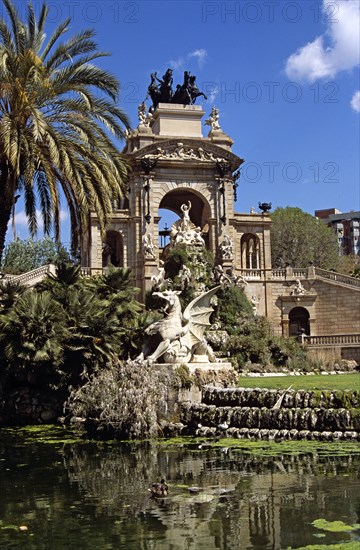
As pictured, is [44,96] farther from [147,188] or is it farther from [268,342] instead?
[147,188]

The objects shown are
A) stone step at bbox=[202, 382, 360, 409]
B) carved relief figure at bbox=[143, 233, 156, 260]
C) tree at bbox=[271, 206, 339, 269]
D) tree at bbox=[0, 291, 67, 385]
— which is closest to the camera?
stone step at bbox=[202, 382, 360, 409]

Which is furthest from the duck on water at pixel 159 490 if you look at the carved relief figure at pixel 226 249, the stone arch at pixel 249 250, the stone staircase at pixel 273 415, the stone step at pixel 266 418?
the stone arch at pixel 249 250

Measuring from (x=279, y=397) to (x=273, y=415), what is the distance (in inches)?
25.5

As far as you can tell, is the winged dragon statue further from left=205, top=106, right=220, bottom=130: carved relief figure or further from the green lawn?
left=205, top=106, right=220, bottom=130: carved relief figure

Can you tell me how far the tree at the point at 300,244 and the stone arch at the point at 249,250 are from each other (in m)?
8.41

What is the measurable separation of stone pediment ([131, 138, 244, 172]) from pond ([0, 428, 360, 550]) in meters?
27.5

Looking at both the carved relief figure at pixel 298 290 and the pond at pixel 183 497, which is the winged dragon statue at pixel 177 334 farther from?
the carved relief figure at pixel 298 290

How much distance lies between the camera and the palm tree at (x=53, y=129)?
52.8 feet

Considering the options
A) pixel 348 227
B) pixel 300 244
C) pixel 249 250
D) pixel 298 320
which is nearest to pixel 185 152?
pixel 249 250

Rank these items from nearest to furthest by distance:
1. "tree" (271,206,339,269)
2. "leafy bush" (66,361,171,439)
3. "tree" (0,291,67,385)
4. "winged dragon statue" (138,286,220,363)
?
1. "leafy bush" (66,361,171,439)
2. "tree" (0,291,67,385)
3. "winged dragon statue" (138,286,220,363)
4. "tree" (271,206,339,269)

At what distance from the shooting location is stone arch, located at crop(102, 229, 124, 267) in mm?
41306

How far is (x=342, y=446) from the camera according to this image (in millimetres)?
13383

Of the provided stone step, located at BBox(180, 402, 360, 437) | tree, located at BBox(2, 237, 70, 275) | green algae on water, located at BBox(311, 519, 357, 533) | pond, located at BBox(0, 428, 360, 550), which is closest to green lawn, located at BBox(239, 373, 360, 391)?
stone step, located at BBox(180, 402, 360, 437)

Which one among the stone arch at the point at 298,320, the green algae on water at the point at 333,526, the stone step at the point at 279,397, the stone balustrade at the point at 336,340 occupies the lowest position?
the green algae on water at the point at 333,526
